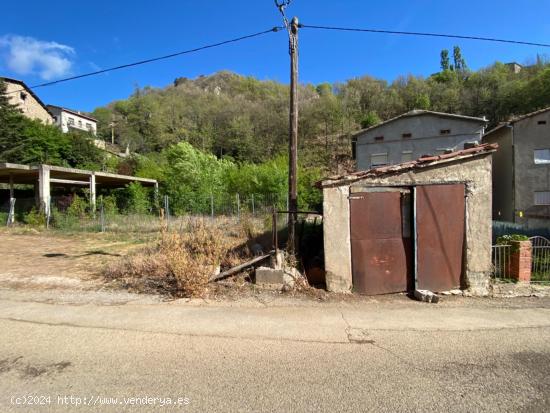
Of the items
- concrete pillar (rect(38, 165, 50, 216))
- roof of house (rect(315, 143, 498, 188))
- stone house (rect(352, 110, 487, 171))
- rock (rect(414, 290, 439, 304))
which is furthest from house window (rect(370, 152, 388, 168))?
concrete pillar (rect(38, 165, 50, 216))

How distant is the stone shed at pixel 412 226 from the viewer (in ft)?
24.1

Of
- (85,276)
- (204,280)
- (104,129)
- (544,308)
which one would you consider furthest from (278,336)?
(104,129)

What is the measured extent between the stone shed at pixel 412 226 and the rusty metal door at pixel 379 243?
20 mm

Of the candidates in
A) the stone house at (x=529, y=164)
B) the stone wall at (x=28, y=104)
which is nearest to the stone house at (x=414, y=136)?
the stone house at (x=529, y=164)

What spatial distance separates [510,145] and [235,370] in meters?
24.6

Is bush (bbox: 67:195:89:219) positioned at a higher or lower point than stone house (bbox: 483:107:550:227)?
lower

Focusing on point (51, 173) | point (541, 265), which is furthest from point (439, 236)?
point (51, 173)

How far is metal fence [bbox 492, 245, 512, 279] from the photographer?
26.4ft

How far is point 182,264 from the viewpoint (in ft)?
23.3

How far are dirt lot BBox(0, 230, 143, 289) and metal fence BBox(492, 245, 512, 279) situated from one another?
915cm

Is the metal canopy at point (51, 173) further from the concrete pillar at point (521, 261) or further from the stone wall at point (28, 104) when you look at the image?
the stone wall at point (28, 104)

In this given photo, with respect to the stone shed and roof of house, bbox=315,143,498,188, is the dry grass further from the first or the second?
roof of house, bbox=315,143,498,188

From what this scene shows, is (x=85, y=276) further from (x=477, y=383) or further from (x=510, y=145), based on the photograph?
Result: (x=510, y=145)

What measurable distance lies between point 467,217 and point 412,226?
3.97 ft
